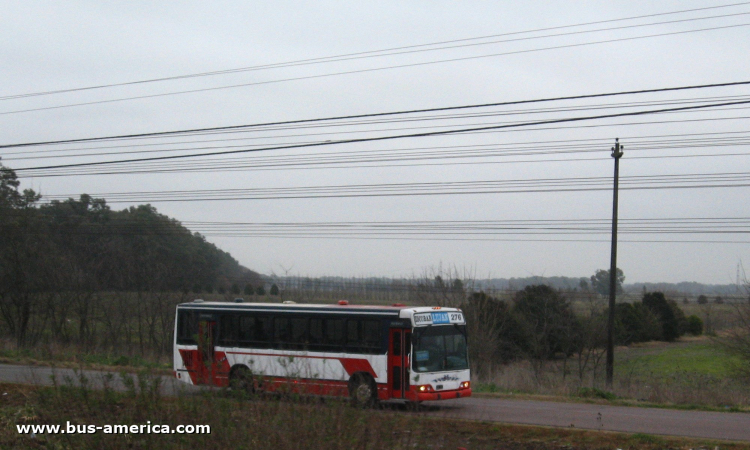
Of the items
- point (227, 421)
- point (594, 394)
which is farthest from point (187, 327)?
point (227, 421)

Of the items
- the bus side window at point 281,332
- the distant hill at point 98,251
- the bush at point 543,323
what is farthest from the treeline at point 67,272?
the bus side window at point 281,332

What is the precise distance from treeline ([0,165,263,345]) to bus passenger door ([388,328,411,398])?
29085 mm

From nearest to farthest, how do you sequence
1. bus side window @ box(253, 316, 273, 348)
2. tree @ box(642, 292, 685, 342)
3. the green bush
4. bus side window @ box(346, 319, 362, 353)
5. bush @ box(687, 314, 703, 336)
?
1. bus side window @ box(346, 319, 362, 353)
2. bus side window @ box(253, 316, 273, 348)
3. the green bush
4. tree @ box(642, 292, 685, 342)
5. bush @ box(687, 314, 703, 336)

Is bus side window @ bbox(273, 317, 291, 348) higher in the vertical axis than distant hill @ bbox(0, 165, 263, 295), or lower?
lower

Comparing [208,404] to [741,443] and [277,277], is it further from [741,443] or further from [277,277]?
[277,277]

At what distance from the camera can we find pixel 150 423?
307 inches

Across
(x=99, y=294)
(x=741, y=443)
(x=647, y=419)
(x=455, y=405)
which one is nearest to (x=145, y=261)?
(x=99, y=294)

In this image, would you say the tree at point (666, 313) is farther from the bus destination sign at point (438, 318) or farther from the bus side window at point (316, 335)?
the bus side window at point (316, 335)

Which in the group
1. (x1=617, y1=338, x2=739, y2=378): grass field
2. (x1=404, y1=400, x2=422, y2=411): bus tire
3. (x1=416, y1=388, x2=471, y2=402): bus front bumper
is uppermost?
(x1=404, y1=400, x2=422, y2=411): bus tire

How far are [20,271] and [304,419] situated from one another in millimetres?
42446

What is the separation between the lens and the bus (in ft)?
55.1

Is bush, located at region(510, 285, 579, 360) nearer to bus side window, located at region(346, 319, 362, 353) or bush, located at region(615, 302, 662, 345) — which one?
bush, located at region(615, 302, 662, 345)

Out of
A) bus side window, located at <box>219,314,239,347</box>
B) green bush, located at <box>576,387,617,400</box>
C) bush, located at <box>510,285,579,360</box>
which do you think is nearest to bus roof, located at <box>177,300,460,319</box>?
bus side window, located at <box>219,314,239,347</box>

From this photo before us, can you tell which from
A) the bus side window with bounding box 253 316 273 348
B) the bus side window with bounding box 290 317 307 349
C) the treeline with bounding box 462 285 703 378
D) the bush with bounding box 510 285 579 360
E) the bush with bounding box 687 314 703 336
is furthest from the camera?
the bush with bounding box 687 314 703 336
